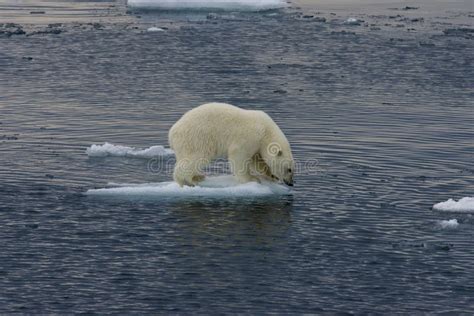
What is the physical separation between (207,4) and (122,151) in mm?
26147

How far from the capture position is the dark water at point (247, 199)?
37.5 ft

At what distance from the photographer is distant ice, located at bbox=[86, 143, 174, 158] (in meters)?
17.7

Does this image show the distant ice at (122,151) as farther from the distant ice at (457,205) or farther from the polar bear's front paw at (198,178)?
the distant ice at (457,205)

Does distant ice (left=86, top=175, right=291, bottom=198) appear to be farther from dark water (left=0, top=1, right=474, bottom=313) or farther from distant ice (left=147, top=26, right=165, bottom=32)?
distant ice (left=147, top=26, right=165, bottom=32)

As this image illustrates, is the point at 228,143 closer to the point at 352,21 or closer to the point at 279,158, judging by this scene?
the point at 279,158

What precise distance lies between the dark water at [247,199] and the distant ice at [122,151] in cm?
26

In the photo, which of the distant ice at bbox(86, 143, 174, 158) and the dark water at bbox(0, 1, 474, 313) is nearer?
the dark water at bbox(0, 1, 474, 313)

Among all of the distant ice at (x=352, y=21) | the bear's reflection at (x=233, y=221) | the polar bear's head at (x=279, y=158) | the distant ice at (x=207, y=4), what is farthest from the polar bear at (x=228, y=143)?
the distant ice at (x=207, y=4)

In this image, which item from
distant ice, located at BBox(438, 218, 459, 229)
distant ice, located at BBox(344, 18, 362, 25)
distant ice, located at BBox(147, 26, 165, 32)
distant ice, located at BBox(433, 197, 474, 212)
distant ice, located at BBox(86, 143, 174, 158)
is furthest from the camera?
distant ice, located at BBox(344, 18, 362, 25)

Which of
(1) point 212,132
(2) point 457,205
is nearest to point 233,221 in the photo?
(1) point 212,132

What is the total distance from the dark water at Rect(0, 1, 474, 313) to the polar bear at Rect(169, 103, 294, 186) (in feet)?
1.76

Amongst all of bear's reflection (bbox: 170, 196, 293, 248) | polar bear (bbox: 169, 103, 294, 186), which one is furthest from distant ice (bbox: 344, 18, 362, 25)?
bear's reflection (bbox: 170, 196, 293, 248)

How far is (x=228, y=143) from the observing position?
1528 centimetres

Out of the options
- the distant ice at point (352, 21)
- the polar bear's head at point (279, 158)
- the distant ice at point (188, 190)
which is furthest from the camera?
the distant ice at point (352, 21)
